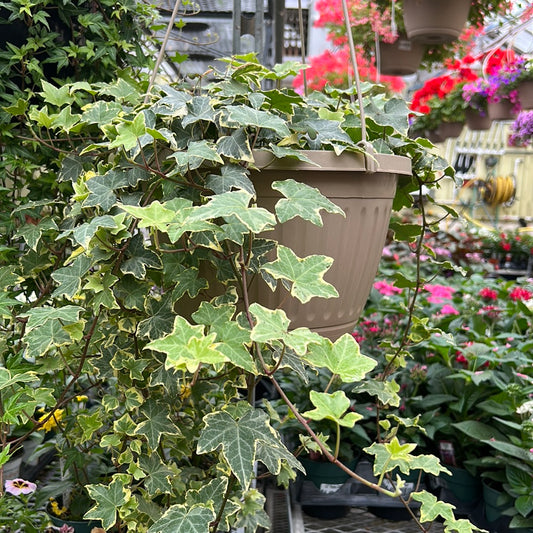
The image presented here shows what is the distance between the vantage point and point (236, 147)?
0.71 m

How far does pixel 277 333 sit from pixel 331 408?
0.31 ft

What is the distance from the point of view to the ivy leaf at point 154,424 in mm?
830

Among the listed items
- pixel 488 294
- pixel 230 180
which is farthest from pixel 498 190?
pixel 230 180

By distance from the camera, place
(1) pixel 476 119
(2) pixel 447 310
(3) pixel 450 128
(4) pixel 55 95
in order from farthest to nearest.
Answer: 1. (3) pixel 450 128
2. (1) pixel 476 119
3. (2) pixel 447 310
4. (4) pixel 55 95

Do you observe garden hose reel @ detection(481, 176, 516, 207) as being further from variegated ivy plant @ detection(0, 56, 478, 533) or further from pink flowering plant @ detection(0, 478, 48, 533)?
pink flowering plant @ detection(0, 478, 48, 533)

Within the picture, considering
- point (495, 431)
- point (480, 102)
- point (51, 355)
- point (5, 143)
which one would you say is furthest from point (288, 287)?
point (480, 102)

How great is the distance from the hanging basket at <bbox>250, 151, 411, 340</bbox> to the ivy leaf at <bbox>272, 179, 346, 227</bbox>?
0.06 metres

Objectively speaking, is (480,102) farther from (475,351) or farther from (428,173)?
(428,173)

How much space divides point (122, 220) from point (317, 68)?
20.1 feet

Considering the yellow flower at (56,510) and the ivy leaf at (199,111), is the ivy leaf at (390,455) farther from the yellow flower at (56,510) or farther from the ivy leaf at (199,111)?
the yellow flower at (56,510)

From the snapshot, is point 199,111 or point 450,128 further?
point 450,128

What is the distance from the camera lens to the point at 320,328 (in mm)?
855

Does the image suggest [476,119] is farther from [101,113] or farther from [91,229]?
[91,229]

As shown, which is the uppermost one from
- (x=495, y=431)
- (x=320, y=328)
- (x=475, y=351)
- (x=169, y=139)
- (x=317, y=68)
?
(x=317, y=68)
